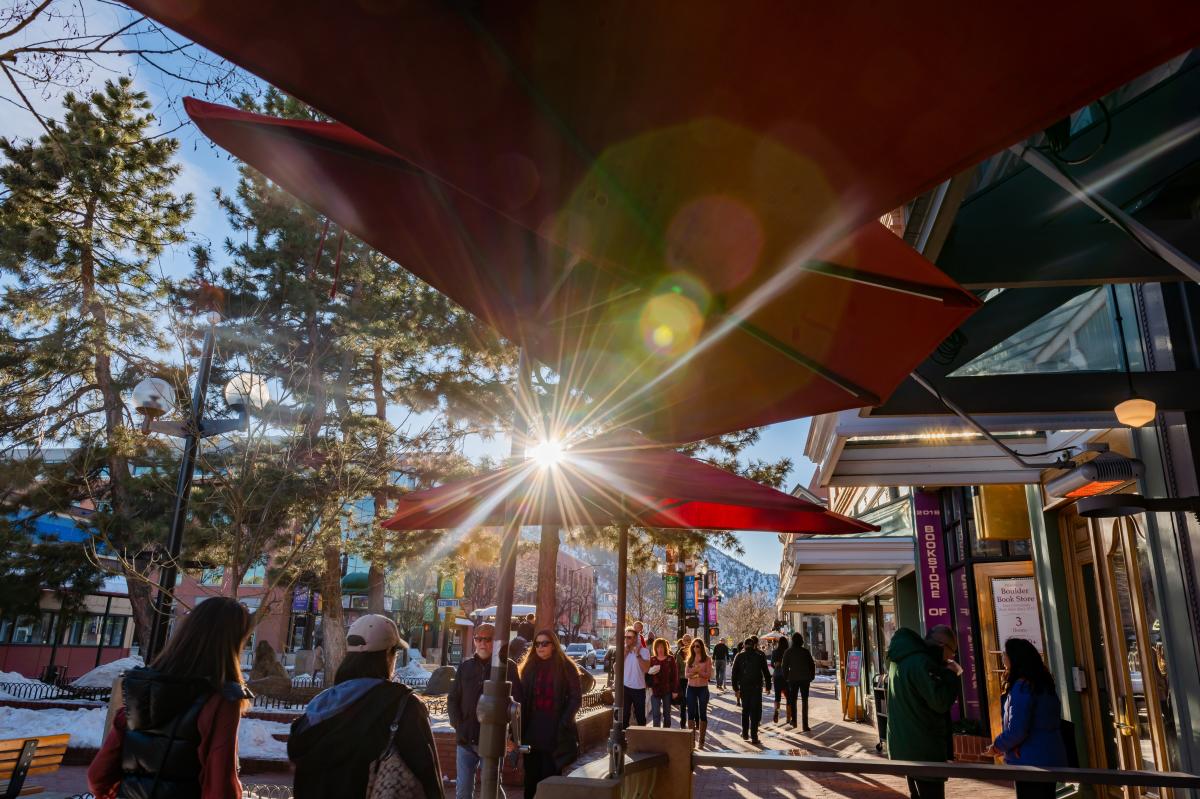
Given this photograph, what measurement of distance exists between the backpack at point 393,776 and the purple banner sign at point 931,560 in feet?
36.7

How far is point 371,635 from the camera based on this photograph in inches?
132

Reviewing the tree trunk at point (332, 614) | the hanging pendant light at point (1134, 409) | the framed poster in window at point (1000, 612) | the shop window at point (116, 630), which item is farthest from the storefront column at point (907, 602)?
the shop window at point (116, 630)

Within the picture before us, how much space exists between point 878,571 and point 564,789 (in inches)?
552

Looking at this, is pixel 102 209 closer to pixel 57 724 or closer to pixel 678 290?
pixel 678 290

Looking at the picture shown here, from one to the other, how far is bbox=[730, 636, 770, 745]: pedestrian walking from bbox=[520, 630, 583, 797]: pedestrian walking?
752 centimetres

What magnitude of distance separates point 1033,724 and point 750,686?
27.3ft

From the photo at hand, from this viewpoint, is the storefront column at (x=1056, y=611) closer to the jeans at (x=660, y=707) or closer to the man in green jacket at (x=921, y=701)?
the man in green jacket at (x=921, y=701)

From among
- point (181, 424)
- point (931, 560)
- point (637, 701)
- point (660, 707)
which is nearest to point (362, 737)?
point (181, 424)

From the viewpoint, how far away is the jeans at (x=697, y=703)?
12625mm

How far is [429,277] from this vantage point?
3373 millimetres

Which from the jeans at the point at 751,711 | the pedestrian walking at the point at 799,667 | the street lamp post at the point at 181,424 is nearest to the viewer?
the street lamp post at the point at 181,424

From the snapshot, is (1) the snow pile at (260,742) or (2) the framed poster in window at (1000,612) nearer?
(1) the snow pile at (260,742)

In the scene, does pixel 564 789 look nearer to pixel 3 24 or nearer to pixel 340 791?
pixel 340 791

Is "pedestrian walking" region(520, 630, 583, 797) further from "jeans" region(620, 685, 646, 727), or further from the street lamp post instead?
"jeans" region(620, 685, 646, 727)
